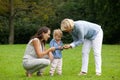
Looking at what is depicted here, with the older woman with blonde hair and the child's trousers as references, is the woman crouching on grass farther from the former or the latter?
the older woman with blonde hair

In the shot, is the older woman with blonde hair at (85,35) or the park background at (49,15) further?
the park background at (49,15)

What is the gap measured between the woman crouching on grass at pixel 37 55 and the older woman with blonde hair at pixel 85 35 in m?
0.52

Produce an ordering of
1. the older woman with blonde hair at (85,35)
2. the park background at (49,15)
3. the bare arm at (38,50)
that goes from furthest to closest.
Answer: the park background at (49,15)
the bare arm at (38,50)
the older woman with blonde hair at (85,35)

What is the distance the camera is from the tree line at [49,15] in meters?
37.0

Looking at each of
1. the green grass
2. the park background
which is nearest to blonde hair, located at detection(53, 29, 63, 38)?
the green grass

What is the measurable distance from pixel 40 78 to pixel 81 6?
3476cm

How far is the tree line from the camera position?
3700 cm

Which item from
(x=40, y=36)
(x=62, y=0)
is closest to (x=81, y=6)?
(x=62, y=0)

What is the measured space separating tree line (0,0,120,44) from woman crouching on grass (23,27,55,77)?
26221 mm

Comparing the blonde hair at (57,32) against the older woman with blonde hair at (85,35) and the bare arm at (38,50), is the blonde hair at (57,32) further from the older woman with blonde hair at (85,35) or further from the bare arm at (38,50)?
the bare arm at (38,50)

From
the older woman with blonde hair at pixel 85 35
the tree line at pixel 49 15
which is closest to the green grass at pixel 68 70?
the older woman with blonde hair at pixel 85 35

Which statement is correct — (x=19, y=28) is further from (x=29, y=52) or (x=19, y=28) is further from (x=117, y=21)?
(x=29, y=52)

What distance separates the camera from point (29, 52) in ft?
32.8

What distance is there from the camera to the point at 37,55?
32.4 ft
